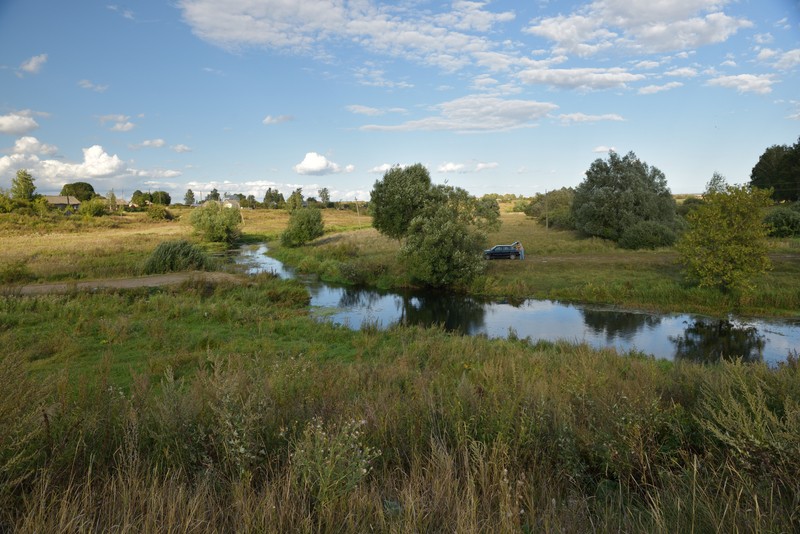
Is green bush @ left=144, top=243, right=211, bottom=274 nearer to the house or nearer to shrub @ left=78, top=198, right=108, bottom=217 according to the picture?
shrub @ left=78, top=198, right=108, bottom=217

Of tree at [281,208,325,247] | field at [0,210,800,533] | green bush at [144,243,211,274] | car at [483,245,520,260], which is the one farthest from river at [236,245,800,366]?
tree at [281,208,325,247]

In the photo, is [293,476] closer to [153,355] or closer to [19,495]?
[19,495]

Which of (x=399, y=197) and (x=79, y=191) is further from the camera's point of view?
(x=79, y=191)

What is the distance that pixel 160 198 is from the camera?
11638cm

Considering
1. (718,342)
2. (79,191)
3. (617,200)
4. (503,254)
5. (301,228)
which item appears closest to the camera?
(718,342)

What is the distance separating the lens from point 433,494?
9.55ft

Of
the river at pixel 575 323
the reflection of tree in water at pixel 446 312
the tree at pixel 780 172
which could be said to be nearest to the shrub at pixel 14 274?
the river at pixel 575 323

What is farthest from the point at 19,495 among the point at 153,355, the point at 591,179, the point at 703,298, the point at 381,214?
the point at 591,179

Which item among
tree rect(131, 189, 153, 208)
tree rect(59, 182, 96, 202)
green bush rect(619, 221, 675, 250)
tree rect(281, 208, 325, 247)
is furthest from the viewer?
tree rect(131, 189, 153, 208)

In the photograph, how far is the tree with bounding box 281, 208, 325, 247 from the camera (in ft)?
162

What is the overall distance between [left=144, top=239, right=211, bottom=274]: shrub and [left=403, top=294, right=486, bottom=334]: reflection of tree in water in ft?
48.2

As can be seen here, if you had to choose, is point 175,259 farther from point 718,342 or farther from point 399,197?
point 718,342

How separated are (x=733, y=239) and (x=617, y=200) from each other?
23.2 metres

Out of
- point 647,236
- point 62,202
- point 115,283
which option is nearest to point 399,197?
point 115,283
